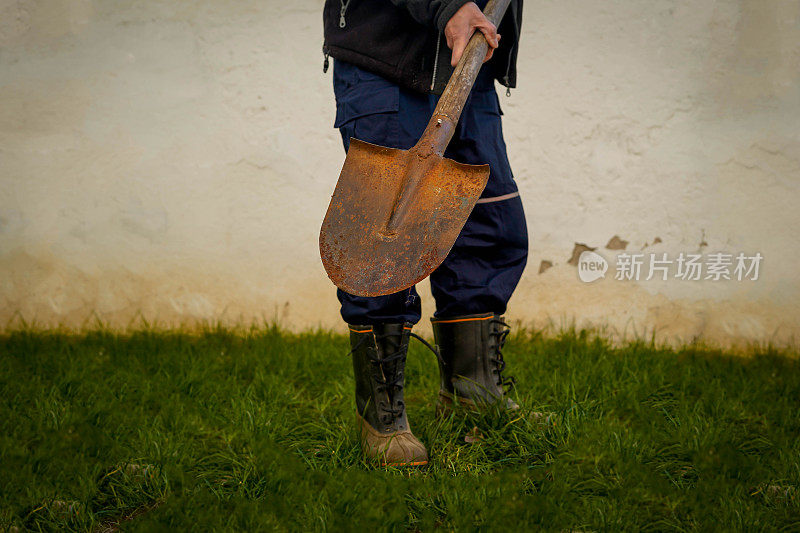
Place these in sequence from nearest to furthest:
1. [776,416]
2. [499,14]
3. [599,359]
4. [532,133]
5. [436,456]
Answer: [499,14] → [436,456] → [776,416] → [599,359] → [532,133]

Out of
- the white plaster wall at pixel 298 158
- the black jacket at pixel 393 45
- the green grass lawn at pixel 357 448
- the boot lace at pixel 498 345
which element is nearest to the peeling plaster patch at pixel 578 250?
the white plaster wall at pixel 298 158

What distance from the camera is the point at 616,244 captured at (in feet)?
10.3

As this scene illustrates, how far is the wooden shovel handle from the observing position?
1.70m

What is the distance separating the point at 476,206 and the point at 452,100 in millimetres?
379

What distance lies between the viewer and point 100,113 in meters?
3.11

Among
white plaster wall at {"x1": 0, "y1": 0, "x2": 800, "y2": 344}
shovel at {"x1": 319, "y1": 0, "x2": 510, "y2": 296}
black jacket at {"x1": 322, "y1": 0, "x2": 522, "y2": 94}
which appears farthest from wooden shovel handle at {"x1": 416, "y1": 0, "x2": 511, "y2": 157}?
white plaster wall at {"x1": 0, "y1": 0, "x2": 800, "y2": 344}

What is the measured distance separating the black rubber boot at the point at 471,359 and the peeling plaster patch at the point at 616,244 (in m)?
1.22

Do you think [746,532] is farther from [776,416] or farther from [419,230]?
[419,230]

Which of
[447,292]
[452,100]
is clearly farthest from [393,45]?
[447,292]

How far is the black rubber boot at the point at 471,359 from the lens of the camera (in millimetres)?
2037

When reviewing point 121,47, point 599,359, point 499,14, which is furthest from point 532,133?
point 121,47

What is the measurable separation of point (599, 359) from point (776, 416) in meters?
0.62

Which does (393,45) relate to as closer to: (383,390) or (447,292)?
(447,292)

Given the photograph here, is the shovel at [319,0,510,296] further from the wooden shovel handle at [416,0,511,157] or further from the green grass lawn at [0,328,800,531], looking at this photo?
the green grass lawn at [0,328,800,531]
